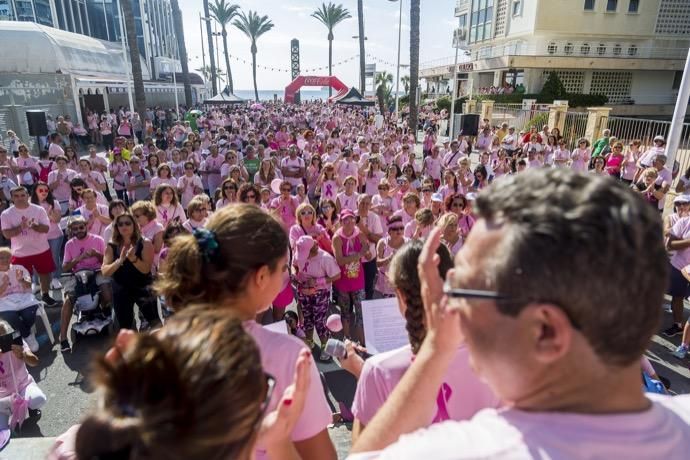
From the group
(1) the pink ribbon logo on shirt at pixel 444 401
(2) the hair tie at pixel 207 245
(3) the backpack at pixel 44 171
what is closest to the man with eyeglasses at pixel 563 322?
(1) the pink ribbon logo on shirt at pixel 444 401

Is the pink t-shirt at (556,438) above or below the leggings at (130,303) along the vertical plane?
above

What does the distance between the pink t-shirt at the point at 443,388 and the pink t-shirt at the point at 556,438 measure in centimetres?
72

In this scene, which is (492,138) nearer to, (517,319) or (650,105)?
(517,319)

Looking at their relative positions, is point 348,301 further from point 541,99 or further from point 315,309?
point 541,99

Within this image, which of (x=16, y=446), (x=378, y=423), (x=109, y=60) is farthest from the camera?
(x=109, y=60)

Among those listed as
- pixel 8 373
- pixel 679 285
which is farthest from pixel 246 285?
pixel 679 285

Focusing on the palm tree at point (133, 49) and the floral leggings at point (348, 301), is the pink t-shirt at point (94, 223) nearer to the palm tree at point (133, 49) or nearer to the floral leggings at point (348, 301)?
the floral leggings at point (348, 301)

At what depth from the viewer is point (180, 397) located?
0.86m

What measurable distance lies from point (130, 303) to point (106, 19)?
59.8 metres

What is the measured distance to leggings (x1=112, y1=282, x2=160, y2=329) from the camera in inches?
194

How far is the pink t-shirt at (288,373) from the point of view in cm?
150

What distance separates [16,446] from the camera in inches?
112

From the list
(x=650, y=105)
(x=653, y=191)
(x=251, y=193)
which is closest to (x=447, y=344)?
(x=251, y=193)

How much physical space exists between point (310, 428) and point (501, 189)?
3.63ft
